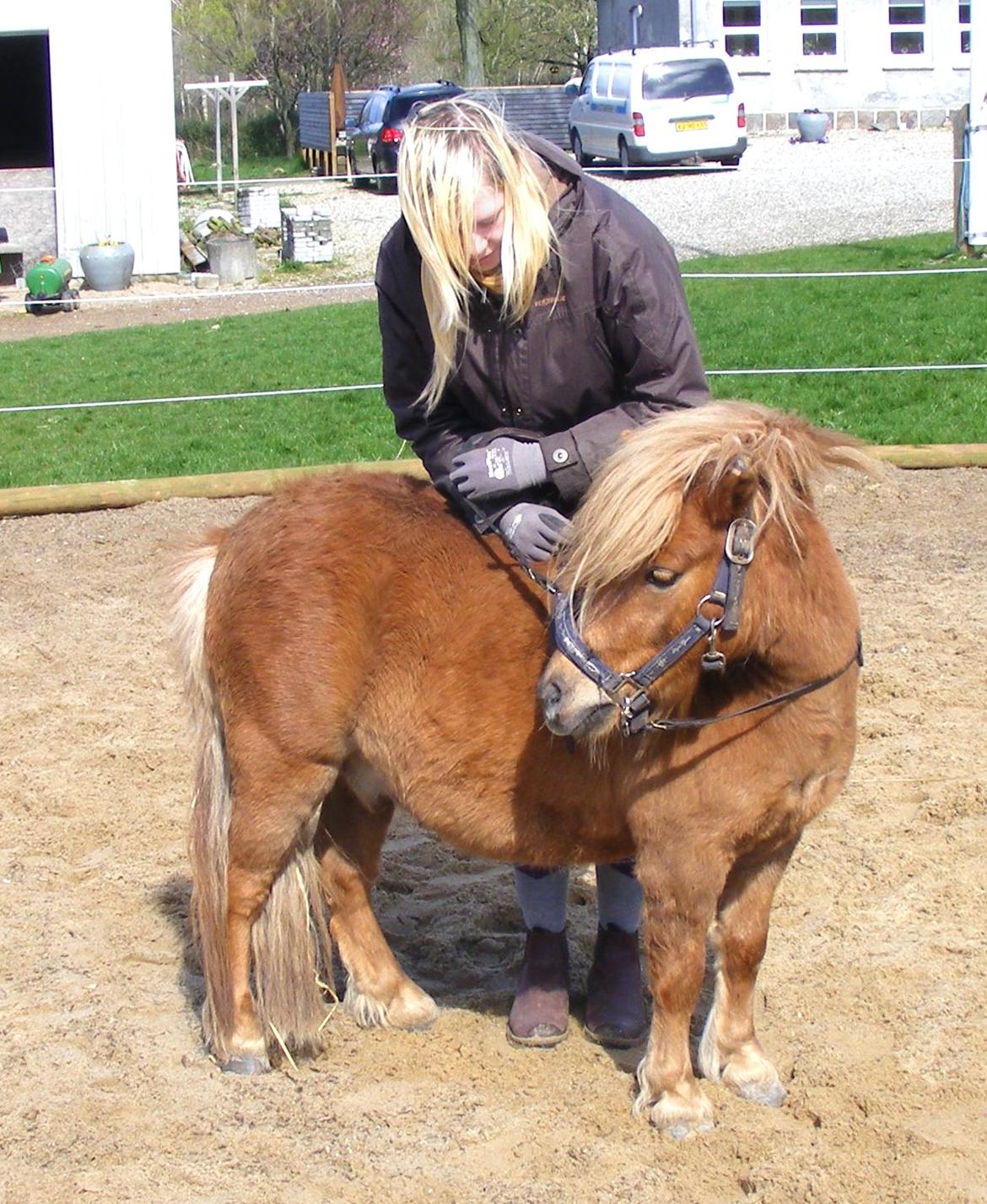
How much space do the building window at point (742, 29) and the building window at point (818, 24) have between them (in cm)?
106

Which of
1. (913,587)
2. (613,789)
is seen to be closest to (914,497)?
(913,587)

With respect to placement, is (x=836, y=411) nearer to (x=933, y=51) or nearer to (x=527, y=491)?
(x=527, y=491)

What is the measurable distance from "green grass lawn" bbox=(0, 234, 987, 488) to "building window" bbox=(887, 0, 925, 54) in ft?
65.9

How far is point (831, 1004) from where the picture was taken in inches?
136

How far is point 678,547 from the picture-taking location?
259 cm

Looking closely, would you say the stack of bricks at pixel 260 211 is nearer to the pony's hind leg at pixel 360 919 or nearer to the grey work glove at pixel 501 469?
the pony's hind leg at pixel 360 919

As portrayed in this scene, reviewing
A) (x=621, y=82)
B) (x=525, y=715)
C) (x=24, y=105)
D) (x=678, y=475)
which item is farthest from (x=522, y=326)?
(x=24, y=105)

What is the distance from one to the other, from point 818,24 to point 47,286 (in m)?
23.2

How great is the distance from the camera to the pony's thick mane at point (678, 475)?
2555 millimetres

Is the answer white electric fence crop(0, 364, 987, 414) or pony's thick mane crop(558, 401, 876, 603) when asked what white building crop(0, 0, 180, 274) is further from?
pony's thick mane crop(558, 401, 876, 603)

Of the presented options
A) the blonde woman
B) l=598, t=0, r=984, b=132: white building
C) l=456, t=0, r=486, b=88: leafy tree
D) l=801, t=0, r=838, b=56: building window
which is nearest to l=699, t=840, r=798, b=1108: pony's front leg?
the blonde woman

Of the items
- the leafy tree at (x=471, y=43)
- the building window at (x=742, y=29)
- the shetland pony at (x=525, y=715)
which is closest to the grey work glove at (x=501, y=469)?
the shetland pony at (x=525, y=715)

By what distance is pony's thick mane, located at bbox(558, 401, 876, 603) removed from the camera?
8.38ft

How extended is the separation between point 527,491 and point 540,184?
645 millimetres
